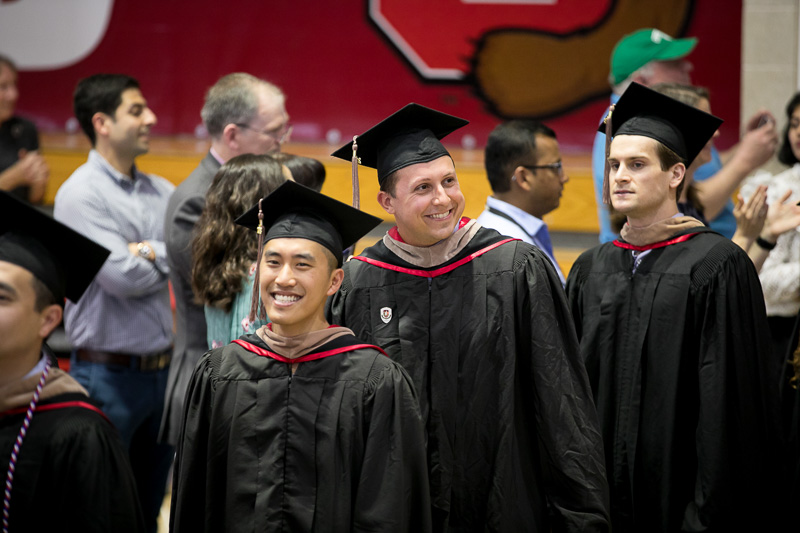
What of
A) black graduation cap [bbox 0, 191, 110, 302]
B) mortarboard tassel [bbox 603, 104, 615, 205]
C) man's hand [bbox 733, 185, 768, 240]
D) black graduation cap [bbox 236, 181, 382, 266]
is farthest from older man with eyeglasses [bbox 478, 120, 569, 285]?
black graduation cap [bbox 0, 191, 110, 302]

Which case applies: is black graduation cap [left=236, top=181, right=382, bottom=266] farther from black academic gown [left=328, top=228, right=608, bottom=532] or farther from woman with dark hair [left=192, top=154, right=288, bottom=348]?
woman with dark hair [left=192, top=154, right=288, bottom=348]

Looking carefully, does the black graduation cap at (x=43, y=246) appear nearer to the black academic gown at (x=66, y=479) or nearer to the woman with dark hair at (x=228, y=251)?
the black academic gown at (x=66, y=479)

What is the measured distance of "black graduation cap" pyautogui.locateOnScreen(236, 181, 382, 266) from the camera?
2.50 meters

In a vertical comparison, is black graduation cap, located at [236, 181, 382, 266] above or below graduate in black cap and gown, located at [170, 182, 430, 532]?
above

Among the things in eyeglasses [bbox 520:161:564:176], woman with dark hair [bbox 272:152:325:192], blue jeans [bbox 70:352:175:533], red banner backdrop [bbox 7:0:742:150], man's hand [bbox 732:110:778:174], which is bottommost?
blue jeans [bbox 70:352:175:533]

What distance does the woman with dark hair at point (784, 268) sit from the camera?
4.01 meters

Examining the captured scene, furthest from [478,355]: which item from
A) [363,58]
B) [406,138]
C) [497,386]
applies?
[363,58]

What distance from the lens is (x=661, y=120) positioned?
10.6ft

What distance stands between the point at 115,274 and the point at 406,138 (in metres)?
1.59

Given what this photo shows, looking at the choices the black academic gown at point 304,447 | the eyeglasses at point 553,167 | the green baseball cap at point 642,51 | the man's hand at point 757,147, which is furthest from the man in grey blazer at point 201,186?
the man's hand at point 757,147

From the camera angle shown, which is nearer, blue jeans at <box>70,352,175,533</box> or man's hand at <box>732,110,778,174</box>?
blue jeans at <box>70,352,175,533</box>

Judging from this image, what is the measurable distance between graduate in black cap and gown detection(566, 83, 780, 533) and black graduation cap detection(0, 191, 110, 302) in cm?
178

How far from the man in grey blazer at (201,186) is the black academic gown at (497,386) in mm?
1052

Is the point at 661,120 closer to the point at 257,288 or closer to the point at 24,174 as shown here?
the point at 257,288
